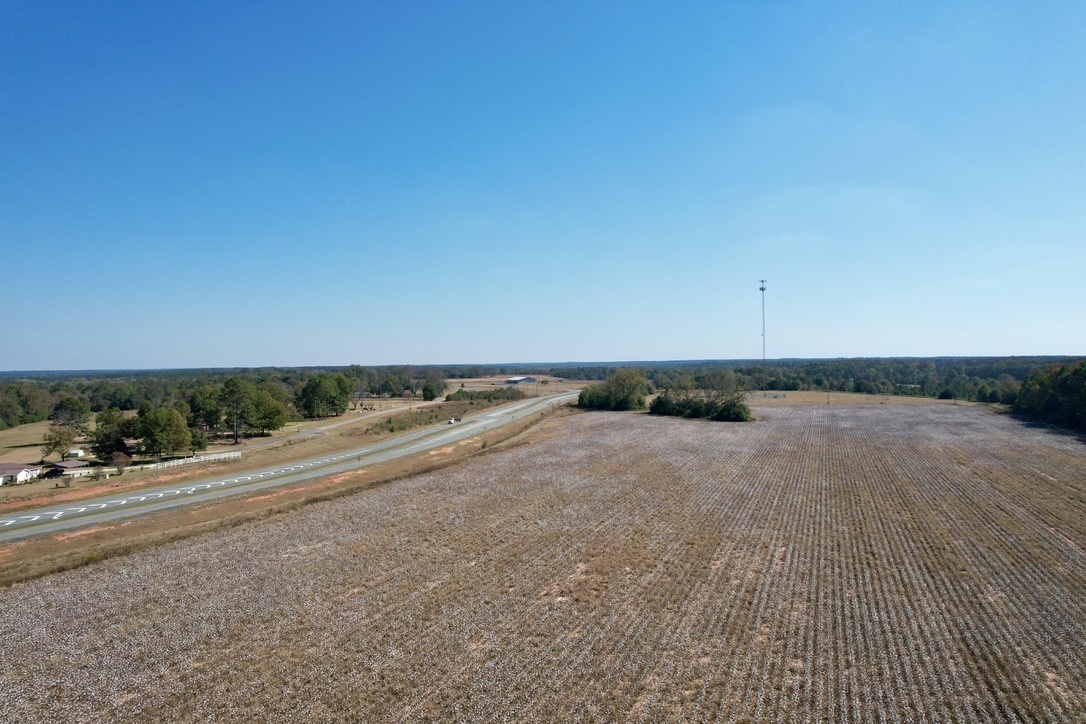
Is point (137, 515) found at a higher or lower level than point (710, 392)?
lower

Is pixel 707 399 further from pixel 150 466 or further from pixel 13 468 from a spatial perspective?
pixel 13 468

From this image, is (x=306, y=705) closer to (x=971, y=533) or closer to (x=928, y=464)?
(x=971, y=533)

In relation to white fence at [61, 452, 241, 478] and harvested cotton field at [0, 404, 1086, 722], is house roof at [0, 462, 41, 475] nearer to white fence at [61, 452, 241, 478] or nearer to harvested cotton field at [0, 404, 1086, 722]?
white fence at [61, 452, 241, 478]

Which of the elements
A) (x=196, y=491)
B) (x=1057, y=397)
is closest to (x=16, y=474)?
(x=196, y=491)

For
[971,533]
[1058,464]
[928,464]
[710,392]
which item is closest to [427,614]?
[971,533]

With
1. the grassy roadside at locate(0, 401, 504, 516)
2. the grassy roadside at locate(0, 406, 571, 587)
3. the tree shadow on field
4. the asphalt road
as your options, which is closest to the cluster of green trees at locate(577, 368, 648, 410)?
the grassy roadside at locate(0, 401, 504, 516)
